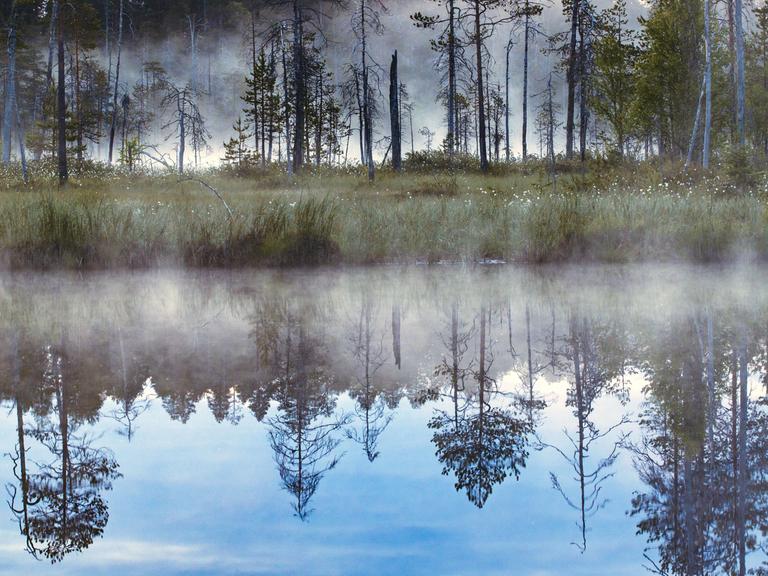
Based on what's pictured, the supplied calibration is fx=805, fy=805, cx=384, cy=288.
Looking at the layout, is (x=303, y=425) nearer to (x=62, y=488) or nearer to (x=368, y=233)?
(x=62, y=488)

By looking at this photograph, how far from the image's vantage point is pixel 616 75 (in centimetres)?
2709

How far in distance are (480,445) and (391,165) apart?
2952cm

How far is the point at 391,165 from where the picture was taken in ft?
106

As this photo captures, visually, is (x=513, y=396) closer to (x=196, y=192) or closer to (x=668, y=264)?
(x=668, y=264)

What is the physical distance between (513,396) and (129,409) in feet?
6.32

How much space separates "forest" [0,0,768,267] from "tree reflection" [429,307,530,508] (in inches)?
209

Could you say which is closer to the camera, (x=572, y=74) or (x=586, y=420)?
(x=586, y=420)

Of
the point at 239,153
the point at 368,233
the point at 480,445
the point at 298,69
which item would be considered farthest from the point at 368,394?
the point at 239,153

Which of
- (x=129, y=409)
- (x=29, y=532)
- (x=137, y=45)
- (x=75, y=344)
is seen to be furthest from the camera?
(x=137, y=45)

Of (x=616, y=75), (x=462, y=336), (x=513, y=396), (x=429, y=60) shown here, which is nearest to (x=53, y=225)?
(x=462, y=336)

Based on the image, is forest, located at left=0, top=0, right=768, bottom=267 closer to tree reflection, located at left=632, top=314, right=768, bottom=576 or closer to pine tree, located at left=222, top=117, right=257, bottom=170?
pine tree, located at left=222, top=117, right=257, bottom=170

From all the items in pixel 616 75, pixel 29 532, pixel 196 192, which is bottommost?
pixel 29 532

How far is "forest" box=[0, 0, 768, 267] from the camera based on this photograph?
10.5 m

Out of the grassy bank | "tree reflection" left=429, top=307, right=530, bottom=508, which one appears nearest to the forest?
the grassy bank
